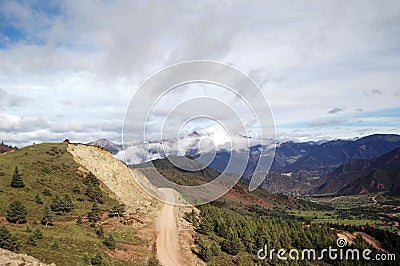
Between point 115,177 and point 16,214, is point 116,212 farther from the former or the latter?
point 115,177

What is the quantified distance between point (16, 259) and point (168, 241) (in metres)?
31.6

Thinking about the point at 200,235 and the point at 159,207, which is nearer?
the point at 200,235

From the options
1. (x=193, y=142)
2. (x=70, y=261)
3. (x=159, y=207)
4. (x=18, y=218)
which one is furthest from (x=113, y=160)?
(x=193, y=142)

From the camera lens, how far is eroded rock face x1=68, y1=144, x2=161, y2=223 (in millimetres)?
76662

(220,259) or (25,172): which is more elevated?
(25,172)

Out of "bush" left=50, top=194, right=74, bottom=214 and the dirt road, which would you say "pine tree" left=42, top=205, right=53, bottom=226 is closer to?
"bush" left=50, top=194, right=74, bottom=214

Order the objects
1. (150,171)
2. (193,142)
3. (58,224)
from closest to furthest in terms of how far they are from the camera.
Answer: (193,142) < (58,224) < (150,171)

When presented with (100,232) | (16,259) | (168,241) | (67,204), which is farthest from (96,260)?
(168,241)

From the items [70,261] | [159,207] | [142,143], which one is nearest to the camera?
[142,143]

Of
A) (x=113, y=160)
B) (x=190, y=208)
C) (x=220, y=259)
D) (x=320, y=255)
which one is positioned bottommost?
(x=320, y=255)

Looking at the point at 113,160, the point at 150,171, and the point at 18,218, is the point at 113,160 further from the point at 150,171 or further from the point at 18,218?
the point at 18,218

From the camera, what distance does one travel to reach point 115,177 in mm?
85125

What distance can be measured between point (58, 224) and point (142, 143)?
1310 inches

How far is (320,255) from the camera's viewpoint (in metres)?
88.1
